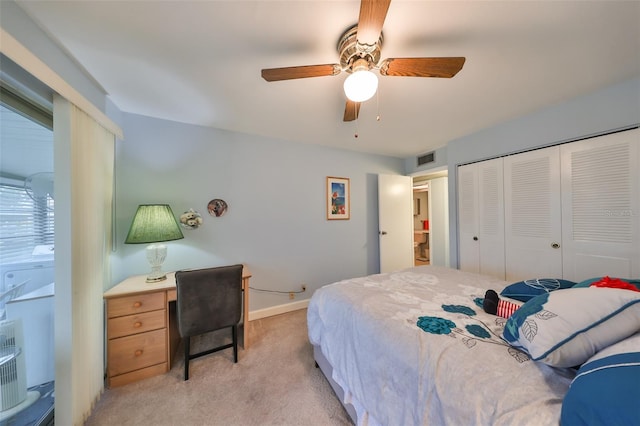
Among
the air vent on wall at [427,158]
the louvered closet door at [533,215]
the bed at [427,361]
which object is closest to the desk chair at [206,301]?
the bed at [427,361]

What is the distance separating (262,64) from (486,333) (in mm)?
2056

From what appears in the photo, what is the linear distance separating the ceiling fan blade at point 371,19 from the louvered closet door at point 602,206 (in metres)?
2.33

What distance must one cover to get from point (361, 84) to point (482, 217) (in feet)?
8.12

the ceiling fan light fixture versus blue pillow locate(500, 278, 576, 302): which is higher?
the ceiling fan light fixture

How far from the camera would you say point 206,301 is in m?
1.74

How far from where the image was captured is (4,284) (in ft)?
3.54

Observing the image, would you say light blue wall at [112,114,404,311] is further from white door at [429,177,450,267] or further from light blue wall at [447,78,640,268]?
white door at [429,177,450,267]

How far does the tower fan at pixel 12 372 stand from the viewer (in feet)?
3.65

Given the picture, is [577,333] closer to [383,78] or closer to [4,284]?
[383,78]

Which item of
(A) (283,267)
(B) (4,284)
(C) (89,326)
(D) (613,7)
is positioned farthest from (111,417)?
(D) (613,7)

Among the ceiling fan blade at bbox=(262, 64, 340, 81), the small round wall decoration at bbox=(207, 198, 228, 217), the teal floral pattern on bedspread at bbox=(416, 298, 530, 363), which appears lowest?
the teal floral pattern on bedspread at bbox=(416, 298, 530, 363)

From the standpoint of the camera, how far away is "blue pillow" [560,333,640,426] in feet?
1.65

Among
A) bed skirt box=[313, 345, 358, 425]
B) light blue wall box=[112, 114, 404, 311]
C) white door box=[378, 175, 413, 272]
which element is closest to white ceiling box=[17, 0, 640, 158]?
light blue wall box=[112, 114, 404, 311]

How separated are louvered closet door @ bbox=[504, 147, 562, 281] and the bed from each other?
1.04 m
